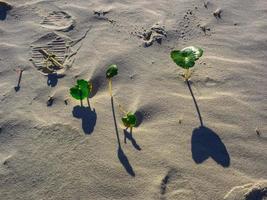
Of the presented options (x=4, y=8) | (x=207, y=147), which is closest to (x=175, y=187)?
(x=207, y=147)

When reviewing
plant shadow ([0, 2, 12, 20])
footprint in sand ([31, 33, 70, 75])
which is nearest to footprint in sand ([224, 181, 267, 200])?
footprint in sand ([31, 33, 70, 75])

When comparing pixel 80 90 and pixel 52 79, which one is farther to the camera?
pixel 52 79

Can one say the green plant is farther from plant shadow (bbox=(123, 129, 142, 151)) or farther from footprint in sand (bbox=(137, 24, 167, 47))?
footprint in sand (bbox=(137, 24, 167, 47))

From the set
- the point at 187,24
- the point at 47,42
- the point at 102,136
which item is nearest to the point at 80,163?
the point at 102,136

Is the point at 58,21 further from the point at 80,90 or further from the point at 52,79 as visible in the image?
the point at 80,90

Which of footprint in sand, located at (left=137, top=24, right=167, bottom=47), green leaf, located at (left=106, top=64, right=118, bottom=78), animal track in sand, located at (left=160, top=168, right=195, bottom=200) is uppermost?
footprint in sand, located at (left=137, top=24, right=167, bottom=47)

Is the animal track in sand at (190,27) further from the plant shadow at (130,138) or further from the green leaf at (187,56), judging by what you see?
the plant shadow at (130,138)

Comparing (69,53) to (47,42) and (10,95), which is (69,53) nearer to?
(47,42)
